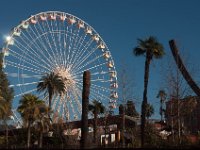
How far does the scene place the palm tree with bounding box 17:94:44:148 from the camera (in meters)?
54.9

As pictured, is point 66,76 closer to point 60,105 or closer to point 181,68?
point 60,105

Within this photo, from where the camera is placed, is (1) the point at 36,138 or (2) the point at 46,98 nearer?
(1) the point at 36,138

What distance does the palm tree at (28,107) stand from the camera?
54.9 meters

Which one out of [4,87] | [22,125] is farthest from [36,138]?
[4,87]

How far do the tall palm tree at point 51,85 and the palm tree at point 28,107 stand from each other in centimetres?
308

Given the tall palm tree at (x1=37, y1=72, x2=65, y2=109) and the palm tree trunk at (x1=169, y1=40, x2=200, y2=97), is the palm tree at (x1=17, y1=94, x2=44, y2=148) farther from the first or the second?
the palm tree trunk at (x1=169, y1=40, x2=200, y2=97)

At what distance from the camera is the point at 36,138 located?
57.4 meters

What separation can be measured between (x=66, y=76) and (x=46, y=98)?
4.19 m

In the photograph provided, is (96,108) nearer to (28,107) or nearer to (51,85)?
(51,85)

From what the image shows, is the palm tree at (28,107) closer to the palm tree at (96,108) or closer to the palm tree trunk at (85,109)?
the palm tree at (96,108)

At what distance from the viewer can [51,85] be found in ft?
200

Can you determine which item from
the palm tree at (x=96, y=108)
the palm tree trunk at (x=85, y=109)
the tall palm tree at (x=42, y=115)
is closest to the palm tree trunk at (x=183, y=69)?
the palm tree trunk at (x=85, y=109)

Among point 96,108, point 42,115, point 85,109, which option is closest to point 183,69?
point 85,109

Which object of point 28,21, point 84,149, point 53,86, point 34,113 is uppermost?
point 28,21
